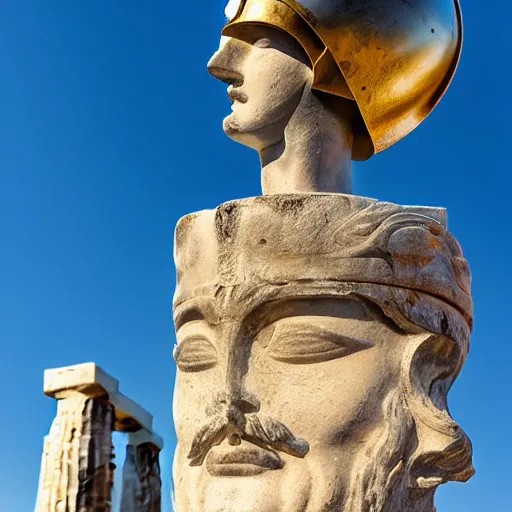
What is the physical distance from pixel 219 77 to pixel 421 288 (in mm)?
1477

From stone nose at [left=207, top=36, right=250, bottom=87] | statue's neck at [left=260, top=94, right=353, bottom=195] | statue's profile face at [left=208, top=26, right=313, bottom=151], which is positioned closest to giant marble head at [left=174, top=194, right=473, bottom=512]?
statue's neck at [left=260, top=94, right=353, bottom=195]

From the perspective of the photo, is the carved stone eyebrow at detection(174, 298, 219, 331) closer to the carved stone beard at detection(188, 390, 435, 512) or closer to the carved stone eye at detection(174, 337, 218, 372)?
the carved stone eye at detection(174, 337, 218, 372)

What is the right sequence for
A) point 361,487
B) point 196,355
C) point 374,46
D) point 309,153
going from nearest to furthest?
point 361,487, point 196,355, point 374,46, point 309,153

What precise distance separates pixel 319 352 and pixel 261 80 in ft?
4.41

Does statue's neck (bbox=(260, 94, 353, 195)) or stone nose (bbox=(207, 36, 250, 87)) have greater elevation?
stone nose (bbox=(207, 36, 250, 87))

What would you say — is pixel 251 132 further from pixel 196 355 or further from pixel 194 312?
pixel 196 355

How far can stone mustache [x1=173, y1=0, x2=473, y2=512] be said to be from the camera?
3.08 meters

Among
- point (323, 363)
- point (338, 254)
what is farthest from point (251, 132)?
point (323, 363)

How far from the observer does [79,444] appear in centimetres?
805

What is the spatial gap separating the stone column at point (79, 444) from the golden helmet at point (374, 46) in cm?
492

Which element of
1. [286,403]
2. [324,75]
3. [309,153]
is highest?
[324,75]

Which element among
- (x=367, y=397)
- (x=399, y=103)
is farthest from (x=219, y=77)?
(x=367, y=397)

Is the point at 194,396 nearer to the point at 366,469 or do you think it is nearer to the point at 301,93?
the point at 366,469

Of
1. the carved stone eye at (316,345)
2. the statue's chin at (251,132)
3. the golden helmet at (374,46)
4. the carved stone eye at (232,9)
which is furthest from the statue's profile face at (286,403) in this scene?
the carved stone eye at (232,9)
